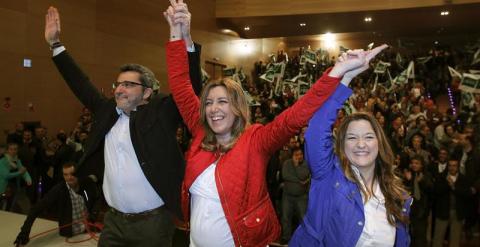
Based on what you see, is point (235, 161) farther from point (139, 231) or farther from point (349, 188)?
point (139, 231)

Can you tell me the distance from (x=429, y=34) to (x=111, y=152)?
19.0m

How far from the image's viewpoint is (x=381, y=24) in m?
15.0

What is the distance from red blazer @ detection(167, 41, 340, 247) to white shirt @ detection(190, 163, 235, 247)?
0.03 meters

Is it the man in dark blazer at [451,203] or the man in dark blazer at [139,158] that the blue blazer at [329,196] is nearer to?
the man in dark blazer at [139,158]

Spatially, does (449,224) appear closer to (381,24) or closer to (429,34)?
(381,24)

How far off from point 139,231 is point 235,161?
0.79 m

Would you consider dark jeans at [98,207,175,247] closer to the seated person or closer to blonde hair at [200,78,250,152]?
blonde hair at [200,78,250,152]

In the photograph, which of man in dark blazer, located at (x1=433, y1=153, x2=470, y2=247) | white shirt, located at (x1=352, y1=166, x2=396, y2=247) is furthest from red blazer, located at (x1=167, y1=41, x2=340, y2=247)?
man in dark blazer, located at (x1=433, y1=153, x2=470, y2=247)

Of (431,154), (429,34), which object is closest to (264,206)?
(431,154)

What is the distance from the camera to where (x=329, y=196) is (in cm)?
175

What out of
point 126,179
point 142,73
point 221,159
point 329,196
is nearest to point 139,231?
point 126,179

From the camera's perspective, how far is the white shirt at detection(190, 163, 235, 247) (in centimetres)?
171

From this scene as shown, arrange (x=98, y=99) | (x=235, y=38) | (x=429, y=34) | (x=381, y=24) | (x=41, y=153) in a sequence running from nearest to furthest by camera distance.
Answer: (x=98, y=99), (x=41, y=153), (x=381, y=24), (x=235, y=38), (x=429, y=34)

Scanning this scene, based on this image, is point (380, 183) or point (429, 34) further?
point (429, 34)
